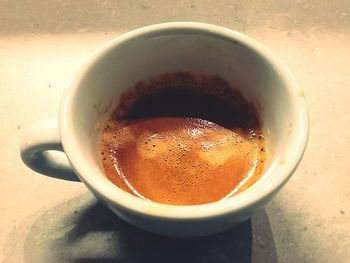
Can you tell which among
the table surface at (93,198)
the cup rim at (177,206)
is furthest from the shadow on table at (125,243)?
the cup rim at (177,206)

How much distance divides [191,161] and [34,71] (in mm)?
338

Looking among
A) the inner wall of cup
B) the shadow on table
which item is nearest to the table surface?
the shadow on table

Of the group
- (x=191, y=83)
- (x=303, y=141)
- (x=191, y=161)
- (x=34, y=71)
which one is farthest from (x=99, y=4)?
(x=303, y=141)

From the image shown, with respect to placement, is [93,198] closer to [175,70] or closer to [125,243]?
[125,243]

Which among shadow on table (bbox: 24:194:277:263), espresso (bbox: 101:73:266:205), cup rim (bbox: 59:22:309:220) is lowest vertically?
shadow on table (bbox: 24:194:277:263)

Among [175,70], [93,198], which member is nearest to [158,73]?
[175,70]

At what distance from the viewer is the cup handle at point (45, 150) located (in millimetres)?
519

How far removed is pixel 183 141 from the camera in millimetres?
644

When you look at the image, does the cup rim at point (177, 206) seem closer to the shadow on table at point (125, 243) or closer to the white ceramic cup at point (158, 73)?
the white ceramic cup at point (158, 73)

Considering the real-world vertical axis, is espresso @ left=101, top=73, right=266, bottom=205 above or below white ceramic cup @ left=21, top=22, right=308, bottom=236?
below

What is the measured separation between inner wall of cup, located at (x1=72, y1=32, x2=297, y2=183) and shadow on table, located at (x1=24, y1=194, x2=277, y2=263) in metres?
0.10

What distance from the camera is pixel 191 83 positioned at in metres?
0.68

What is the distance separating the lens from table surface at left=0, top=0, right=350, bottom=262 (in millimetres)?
599

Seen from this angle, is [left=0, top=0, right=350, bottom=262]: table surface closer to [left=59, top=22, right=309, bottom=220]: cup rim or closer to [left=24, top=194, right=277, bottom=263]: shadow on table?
[left=24, top=194, right=277, bottom=263]: shadow on table
